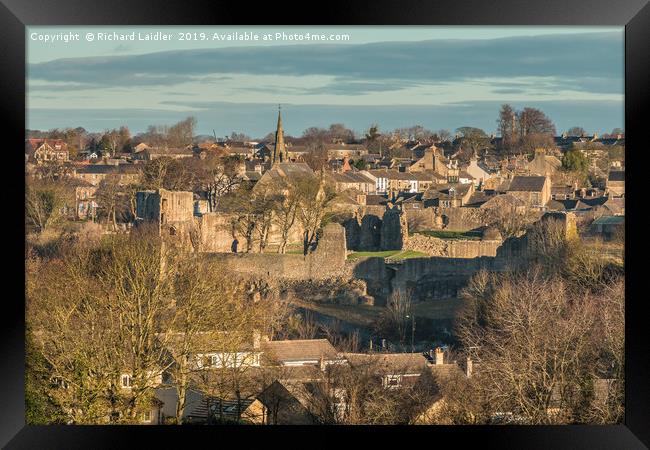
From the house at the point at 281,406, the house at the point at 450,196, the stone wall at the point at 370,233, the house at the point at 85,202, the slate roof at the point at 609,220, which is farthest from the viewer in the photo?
the house at the point at 450,196

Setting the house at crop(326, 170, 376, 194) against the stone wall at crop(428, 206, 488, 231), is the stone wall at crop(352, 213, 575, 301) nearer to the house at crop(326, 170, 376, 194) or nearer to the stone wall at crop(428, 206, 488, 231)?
the stone wall at crop(428, 206, 488, 231)

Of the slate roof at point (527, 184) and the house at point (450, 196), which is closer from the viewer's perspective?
the slate roof at point (527, 184)

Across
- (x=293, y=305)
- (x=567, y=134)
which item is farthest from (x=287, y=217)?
(x=567, y=134)

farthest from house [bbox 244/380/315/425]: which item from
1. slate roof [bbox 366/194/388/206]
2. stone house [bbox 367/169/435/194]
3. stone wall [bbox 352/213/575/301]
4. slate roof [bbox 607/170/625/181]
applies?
stone house [bbox 367/169/435/194]

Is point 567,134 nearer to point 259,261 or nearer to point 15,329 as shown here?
point 259,261

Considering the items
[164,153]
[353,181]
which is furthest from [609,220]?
[164,153]

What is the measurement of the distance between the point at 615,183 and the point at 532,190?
9.78 feet

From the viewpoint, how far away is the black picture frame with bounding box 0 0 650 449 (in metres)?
5.88

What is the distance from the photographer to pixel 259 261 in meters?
25.7

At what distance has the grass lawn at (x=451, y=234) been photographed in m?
30.8

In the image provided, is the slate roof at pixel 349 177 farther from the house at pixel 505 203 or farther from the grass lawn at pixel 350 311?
the grass lawn at pixel 350 311

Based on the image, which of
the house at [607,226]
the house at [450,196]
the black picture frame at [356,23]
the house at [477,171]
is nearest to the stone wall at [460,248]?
the house at [607,226]

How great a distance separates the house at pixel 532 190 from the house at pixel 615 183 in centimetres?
178

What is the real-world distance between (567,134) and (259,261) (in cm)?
2309
